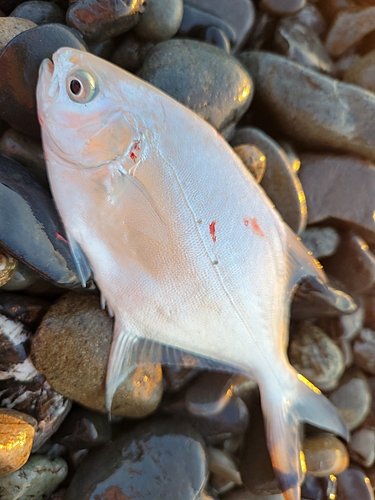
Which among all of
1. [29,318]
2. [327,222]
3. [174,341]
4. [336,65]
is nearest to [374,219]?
[327,222]

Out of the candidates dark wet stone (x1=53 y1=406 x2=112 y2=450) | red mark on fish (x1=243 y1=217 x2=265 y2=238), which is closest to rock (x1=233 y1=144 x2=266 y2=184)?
red mark on fish (x1=243 y1=217 x2=265 y2=238)

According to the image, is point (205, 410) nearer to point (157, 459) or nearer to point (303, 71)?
point (157, 459)

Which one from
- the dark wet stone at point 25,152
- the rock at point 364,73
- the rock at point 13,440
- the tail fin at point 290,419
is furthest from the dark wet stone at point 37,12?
the tail fin at point 290,419

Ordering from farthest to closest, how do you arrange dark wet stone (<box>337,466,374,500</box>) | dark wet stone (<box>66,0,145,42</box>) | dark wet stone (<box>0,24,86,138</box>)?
dark wet stone (<box>337,466,374,500</box>)
dark wet stone (<box>66,0,145,42</box>)
dark wet stone (<box>0,24,86,138</box>)

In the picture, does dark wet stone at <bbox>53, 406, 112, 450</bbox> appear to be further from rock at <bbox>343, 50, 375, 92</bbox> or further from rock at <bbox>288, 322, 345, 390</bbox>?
rock at <bbox>343, 50, 375, 92</bbox>

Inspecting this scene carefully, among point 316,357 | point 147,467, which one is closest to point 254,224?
point 316,357

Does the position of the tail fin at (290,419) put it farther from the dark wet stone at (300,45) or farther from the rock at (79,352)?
the dark wet stone at (300,45)
